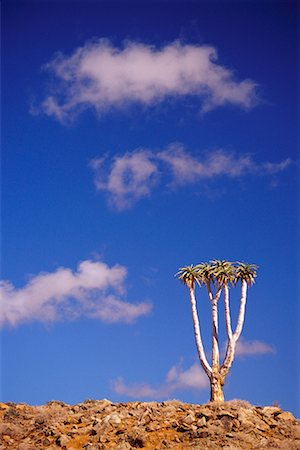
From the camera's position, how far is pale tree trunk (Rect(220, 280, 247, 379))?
4781cm

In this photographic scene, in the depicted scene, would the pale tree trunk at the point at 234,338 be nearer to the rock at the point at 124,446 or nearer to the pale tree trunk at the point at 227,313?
the pale tree trunk at the point at 227,313

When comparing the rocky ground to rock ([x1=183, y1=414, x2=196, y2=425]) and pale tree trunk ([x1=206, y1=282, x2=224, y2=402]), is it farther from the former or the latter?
pale tree trunk ([x1=206, y1=282, x2=224, y2=402])

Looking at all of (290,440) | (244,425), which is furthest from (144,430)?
(290,440)

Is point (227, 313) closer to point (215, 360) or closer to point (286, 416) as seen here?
point (215, 360)

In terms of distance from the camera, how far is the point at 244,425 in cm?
3369

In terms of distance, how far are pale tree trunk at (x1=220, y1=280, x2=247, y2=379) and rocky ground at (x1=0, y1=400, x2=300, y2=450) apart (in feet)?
23.2

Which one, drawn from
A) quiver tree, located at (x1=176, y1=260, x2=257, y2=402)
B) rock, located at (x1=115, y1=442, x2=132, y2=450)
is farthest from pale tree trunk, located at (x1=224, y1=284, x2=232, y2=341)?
rock, located at (x1=115, y1=442, x2=132, y2=450)

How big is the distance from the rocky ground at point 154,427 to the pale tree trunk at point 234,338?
708 cm

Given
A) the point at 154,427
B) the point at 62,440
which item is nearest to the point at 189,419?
the point at 154,427

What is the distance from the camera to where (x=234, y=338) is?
49.0 metres

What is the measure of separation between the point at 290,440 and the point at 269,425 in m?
2.64

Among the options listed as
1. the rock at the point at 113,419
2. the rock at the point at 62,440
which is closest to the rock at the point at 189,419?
the rock at the point at 113,419

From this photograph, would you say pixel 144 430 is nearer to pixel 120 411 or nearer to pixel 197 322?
pixel 120 411

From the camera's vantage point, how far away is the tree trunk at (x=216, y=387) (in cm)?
4681
